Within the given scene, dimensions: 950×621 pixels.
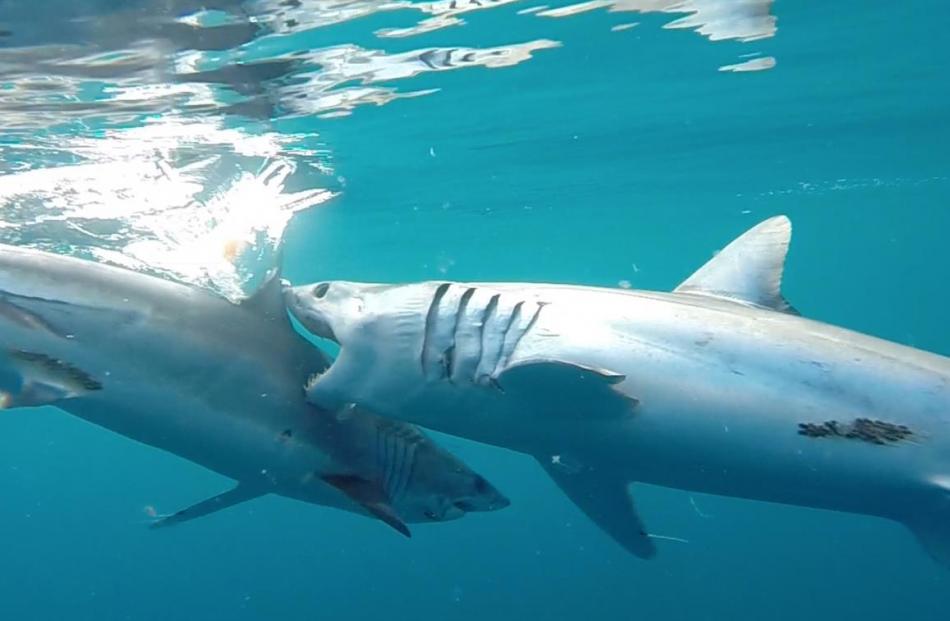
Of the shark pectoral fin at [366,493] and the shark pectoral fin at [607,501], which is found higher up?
the shark pectoral fin at [366,493]

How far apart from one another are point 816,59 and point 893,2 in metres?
2.27

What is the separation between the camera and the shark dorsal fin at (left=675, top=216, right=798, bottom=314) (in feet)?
19.3

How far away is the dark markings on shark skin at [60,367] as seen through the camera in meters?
4.84

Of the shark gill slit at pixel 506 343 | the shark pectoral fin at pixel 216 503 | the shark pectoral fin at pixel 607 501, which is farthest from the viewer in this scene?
the shark pectoral fin at pixel 216 503

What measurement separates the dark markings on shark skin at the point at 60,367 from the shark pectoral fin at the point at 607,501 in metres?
2.94

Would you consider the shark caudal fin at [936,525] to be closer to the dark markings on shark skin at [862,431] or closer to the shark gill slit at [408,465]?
the dark markings on shark skin at [862,431]

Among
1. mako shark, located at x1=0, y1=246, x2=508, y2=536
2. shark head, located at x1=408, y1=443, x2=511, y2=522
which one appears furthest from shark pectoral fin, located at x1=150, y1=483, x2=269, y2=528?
shark head, located at x1=408, y1=443, x2=511, y2=522

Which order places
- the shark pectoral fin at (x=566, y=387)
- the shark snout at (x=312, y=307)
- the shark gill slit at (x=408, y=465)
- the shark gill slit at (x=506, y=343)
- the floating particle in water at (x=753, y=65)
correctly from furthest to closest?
the floating particle in water at (x=753, y=65) → the shark gill slit at (x=408, y=465) → the shark snout at (x=312, y=307) → the shark gill slit at (x=506, y=343) → the shark pectoral fin at (x=566, y=387)

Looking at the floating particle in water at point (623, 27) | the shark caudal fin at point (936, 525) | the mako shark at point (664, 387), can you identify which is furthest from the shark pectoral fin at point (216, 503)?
the floating particle in water at point (623, 27)

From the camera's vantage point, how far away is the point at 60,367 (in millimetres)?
4887

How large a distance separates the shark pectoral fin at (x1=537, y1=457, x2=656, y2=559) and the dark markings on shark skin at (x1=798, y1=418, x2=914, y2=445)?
1.60 meters

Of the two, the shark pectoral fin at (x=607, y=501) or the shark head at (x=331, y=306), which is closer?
the shark head at (x=331, y=306)

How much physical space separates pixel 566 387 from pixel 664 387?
1.97 feet

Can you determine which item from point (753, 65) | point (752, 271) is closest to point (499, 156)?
point (753, 65)
